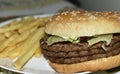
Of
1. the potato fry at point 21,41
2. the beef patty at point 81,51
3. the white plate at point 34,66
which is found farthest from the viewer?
the potato fry at point 21,41

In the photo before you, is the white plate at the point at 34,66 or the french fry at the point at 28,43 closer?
the white plate at the point at 34,66

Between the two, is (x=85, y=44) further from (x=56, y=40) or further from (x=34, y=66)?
(x=34, y=66)

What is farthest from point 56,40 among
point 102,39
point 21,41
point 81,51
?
point 21,41

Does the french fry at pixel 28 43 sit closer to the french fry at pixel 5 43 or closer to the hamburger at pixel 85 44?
the french fry at pixel 5 43

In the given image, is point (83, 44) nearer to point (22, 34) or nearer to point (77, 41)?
point (77, 41)

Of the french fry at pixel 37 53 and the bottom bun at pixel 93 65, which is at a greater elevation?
the bottom bun at pixel 93 65

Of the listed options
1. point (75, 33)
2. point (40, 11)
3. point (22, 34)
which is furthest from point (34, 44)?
point (40, 11)

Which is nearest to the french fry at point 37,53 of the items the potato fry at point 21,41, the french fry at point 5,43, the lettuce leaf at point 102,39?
the potato fry at point 21,41

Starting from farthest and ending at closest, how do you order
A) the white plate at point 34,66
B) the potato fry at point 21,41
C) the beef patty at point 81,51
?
the potato fry at point 21,41 → the white plate at point 34,66 → the beef patty at point 81,51
